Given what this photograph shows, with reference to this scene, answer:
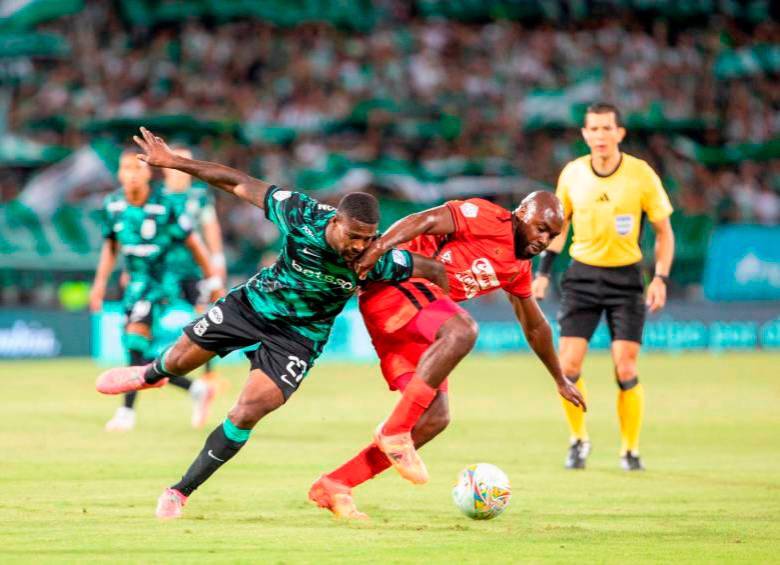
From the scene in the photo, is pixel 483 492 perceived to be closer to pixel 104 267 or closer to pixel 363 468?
pixel 363 468

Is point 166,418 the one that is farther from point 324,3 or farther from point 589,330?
point 324,3

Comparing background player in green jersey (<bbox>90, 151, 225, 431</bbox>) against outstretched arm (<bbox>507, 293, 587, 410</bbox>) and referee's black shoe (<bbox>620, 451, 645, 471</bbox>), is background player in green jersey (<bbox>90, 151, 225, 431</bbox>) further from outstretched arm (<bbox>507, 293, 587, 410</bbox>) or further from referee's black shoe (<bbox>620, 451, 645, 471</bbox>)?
outstretched arm (<bbox>507, 293, 587, 410</bbox>)

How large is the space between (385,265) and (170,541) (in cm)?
192

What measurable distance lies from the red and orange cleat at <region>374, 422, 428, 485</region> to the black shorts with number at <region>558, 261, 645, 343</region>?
3.87m

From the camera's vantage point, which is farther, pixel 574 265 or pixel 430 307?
pixel 574 265

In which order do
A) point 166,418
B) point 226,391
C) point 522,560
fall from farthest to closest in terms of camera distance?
point 226,391, point 166,418, point 522,560

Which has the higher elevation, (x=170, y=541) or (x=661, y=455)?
(x=661, y=455)

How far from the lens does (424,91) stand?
26.8m

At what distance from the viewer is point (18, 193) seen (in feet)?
77.9

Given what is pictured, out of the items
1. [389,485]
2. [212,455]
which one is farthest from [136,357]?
[212,455]

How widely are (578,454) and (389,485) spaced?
1863 mm

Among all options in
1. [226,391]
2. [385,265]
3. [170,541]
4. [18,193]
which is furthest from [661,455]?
[18,193]

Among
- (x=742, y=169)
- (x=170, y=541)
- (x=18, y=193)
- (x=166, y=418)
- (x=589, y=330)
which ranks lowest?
(x=170, y=541)

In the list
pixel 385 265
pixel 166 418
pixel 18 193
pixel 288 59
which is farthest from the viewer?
pixel 288 59
